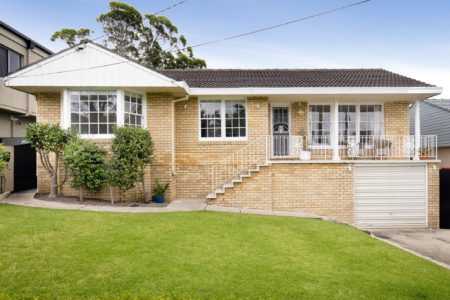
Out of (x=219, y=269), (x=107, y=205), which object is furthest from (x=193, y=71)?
(x=219, y=269)

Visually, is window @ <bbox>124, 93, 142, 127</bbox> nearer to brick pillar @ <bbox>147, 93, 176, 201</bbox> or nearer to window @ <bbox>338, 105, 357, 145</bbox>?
brick pillar @ <bbox>147, 93, 176, 201</bbox>

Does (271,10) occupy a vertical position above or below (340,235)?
above

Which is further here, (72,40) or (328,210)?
(72,40)

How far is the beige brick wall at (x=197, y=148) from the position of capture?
1184cm

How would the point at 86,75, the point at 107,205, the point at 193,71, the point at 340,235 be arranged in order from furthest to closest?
the point at 193,71 → the point at 86,75 → the point at 107,205 → the point at 340,235

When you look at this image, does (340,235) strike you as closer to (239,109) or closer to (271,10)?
(239,109)

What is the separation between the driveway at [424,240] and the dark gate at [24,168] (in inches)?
456

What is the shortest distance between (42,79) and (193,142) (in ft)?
16.9

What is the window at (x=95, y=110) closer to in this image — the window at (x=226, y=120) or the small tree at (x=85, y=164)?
the small tree at (x=85, y=164)

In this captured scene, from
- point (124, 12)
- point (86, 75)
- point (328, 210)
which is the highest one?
point (124, 12)

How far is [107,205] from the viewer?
953 centimetres

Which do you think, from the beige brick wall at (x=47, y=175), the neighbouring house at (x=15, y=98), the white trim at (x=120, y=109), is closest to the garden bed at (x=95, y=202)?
the beige brick wall at (x=47, y=175)

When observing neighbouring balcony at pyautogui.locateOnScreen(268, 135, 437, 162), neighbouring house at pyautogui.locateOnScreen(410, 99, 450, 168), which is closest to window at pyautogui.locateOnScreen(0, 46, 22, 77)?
neighbouring balcony at pyautogui.locateOnScreen(268, 135, 437, 162)

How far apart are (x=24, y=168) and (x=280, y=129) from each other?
371 inches
